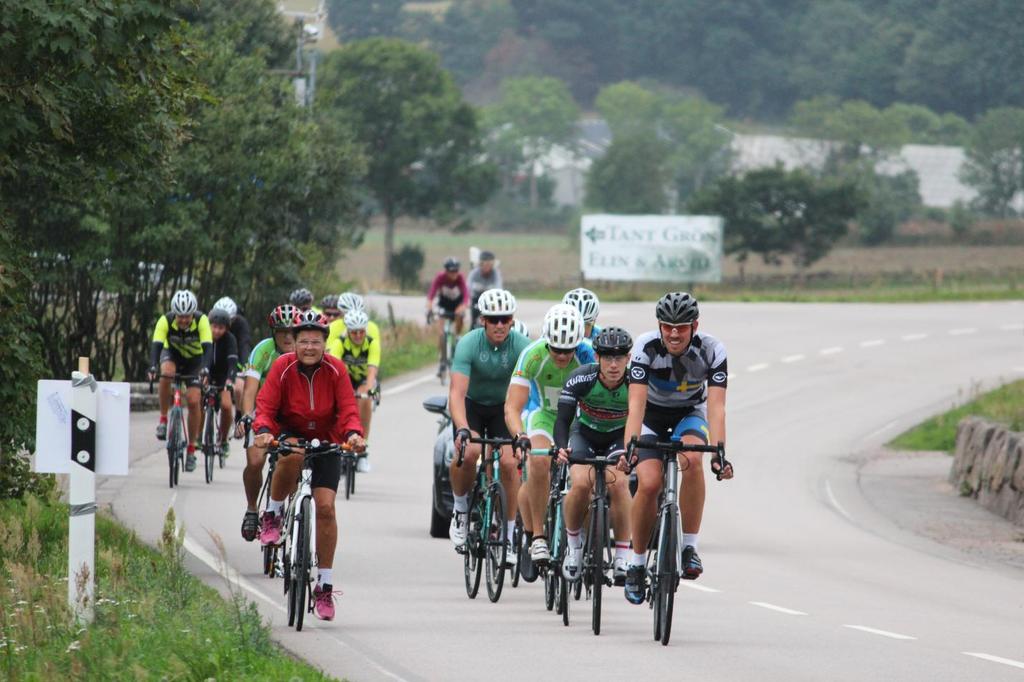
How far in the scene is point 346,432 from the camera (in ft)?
37.2

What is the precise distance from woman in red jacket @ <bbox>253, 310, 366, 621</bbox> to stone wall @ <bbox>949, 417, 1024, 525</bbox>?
33.6ft

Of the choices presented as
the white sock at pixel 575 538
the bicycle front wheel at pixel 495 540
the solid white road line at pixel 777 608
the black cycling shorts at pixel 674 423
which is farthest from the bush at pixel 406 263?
the black cycling shorts at pixel 674 423

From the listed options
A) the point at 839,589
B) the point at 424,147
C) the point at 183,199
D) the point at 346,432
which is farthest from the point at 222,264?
the point at 424,147

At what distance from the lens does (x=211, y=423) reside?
19578 mm

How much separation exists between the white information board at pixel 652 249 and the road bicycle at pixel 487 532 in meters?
52.9

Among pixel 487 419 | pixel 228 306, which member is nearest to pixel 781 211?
pixel 228 306

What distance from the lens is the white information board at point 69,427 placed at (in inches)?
414

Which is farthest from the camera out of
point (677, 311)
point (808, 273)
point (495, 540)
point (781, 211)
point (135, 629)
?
point (781, 211)

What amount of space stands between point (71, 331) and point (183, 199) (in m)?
2.49

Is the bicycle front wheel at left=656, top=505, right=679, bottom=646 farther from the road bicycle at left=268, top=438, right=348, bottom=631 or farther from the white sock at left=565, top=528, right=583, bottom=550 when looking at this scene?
the road bicycle at left=268, top=438, right=348, bottom=631

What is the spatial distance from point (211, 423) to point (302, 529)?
8541mm

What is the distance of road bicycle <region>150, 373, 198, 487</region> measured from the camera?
1923 centimetres

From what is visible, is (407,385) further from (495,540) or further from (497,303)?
(495,540)

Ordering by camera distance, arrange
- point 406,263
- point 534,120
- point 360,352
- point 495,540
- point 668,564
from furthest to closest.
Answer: point 534,120 < point 406,263 < point 360,352 < point 495,540 < point 668,564
